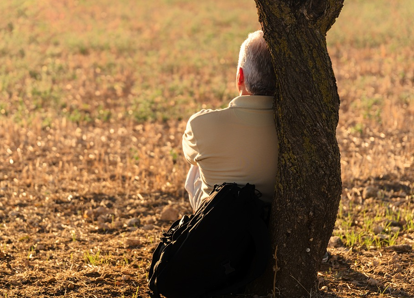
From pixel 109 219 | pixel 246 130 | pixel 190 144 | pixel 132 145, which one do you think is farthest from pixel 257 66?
pixel 132 145

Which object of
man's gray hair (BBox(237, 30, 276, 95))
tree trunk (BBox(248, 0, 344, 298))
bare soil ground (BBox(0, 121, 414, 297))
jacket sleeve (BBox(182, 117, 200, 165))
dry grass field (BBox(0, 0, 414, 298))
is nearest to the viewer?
tree trunk (BBox(248, 0, 344, 298))

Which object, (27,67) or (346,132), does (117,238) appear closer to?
(346,132)

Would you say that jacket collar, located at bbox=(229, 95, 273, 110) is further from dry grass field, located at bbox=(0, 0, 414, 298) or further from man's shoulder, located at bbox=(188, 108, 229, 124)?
dry grass field, located at bbox=(0, 0, 414, 298)

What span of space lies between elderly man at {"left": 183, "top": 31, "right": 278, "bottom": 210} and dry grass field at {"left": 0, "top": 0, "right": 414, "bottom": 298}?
3.05ft

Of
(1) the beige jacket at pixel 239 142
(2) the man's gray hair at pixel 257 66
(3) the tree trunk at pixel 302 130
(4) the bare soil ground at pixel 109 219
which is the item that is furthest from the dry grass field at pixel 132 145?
(2) the man's gray hair at pixel 257 66

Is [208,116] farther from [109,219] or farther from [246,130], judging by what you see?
[109,219]

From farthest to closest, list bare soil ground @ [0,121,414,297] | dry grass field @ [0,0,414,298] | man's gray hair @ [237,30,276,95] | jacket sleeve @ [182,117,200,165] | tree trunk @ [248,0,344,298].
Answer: dry grass field @ [0,0,414,298] < bare soil ground @ [0,121,414,297] < jacket sleeve @ [182,117,200,165] < man's gray hair @ [237,30,276,95] < tree trunk @ [248,0,344,298]

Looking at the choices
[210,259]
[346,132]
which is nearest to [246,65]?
[210,259]

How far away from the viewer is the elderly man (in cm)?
367

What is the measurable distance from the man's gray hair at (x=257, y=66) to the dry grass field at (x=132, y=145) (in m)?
1.38

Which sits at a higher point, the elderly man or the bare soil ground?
the elderly man

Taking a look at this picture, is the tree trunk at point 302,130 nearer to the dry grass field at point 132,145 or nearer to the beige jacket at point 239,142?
the beige jacket at point 239,142

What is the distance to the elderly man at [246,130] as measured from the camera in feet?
12.0

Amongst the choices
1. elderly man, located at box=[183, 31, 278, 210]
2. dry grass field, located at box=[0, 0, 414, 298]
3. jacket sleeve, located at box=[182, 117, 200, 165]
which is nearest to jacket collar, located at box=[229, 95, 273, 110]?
elderly man, located at box=[183, 31, 278, 210]
